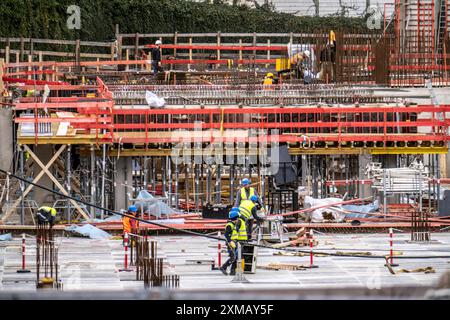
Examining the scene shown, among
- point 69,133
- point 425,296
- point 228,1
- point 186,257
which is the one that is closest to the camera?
point 425,296

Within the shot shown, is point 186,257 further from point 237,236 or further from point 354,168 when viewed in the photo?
point 354,168

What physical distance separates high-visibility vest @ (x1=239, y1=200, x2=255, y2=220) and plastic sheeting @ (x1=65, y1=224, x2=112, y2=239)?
6456 mm

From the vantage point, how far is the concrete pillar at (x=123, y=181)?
109 feet

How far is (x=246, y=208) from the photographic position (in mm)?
23734

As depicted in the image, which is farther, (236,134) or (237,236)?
(236,134)

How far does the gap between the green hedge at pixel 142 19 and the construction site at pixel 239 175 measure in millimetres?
12759

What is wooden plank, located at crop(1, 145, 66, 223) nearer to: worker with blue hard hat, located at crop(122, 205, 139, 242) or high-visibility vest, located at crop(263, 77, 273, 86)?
worker with blue hard hat, located at crop(122, 205, 139, 242)

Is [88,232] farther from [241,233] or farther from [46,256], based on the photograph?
[241,233]

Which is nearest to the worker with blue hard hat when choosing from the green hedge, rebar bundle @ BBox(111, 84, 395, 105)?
rebar bundle @ BBox(111, 84, 395, 105)

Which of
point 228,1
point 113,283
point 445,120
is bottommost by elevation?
point 113,283

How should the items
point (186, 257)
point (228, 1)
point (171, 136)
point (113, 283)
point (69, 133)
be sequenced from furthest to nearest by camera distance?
point (228, 1) → point (171, 136) → point (69, 133) → point (186, 257) → point (113, 283)

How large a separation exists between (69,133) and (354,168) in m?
9.38

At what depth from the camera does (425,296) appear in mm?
4699
